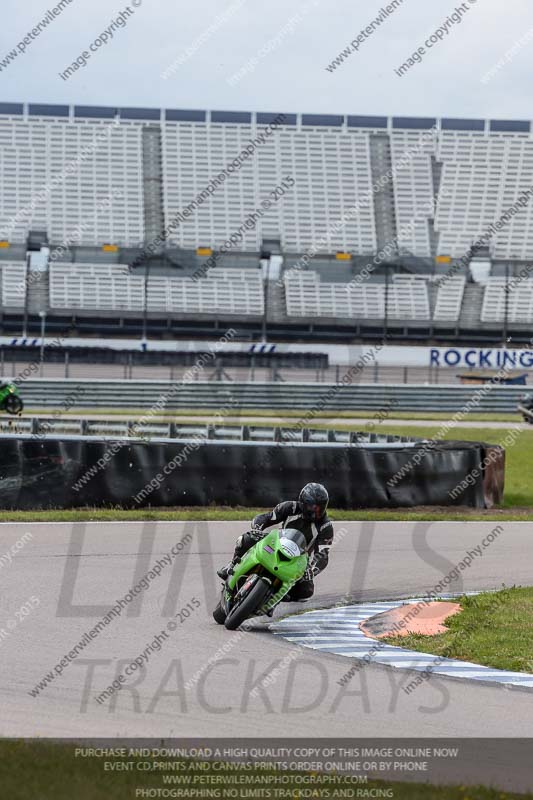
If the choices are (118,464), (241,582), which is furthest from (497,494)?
(241,582)

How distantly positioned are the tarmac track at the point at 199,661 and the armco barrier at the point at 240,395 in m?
24.5

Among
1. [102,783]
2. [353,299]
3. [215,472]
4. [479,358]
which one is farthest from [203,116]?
[102,783]

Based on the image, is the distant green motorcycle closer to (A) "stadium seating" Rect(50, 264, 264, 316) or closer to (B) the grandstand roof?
(A) "stadium seating" Rect(50, 264, 264, 316)

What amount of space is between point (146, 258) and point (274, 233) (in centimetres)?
844

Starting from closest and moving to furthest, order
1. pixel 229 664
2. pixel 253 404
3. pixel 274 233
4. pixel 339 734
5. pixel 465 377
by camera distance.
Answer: pixel 339 734 < pixel 229 664 < pixel 253 404 < pixel 465 377 < pixel 274 233

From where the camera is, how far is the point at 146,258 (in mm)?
61094

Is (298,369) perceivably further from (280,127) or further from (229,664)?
(229,664)

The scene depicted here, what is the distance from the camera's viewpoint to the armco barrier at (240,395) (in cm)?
3869

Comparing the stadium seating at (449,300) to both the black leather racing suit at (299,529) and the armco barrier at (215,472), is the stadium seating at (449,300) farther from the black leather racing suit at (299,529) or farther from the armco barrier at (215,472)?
the black leather racing suit at (299,529)

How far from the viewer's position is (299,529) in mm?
9945

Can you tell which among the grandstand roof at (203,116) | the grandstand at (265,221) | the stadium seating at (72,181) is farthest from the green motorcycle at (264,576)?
the grandstand roof at (203,116)

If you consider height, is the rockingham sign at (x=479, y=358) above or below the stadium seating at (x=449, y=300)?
below

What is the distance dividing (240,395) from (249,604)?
30687 millimetres

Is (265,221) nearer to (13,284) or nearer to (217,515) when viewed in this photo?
(13,284)
